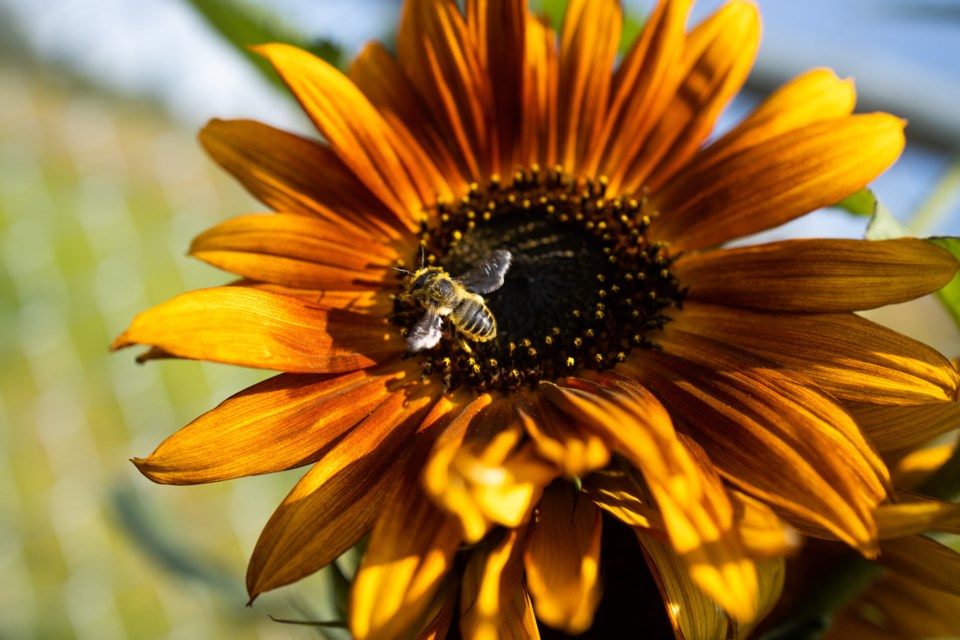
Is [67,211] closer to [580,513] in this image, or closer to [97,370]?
[97,370]

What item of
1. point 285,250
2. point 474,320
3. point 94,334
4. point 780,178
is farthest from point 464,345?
point 94,334

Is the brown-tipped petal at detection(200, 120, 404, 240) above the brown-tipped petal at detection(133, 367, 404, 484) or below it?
above

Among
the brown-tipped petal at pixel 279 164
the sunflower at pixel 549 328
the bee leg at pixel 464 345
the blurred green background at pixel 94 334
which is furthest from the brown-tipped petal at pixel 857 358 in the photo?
the blurred green background at pixel 94 334

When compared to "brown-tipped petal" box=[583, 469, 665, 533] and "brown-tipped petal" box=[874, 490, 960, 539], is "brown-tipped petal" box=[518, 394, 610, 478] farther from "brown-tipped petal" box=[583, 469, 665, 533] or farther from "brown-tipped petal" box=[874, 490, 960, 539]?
"brown-tipped petal" box=[874, 490, 960, 539]

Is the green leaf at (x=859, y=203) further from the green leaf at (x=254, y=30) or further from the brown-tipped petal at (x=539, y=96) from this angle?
the green leaf at (x=254, y=30)

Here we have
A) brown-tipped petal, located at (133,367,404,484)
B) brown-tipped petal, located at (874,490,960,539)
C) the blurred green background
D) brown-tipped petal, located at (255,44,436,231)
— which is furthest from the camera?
the blurred green background

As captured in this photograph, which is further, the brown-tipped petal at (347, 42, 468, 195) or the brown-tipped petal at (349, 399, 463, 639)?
the brown-tipped petal at (347, 42, 468, 195)

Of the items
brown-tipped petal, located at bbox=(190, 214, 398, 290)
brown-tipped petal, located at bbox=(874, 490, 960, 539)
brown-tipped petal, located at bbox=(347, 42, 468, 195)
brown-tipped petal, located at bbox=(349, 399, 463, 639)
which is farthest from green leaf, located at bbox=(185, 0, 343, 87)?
brown-tipped petal, located at bbox=(874, 490, 960, 539)

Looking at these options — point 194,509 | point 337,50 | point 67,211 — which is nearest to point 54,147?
point 67,211

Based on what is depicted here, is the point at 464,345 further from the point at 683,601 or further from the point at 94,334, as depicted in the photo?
the point at 94,334
